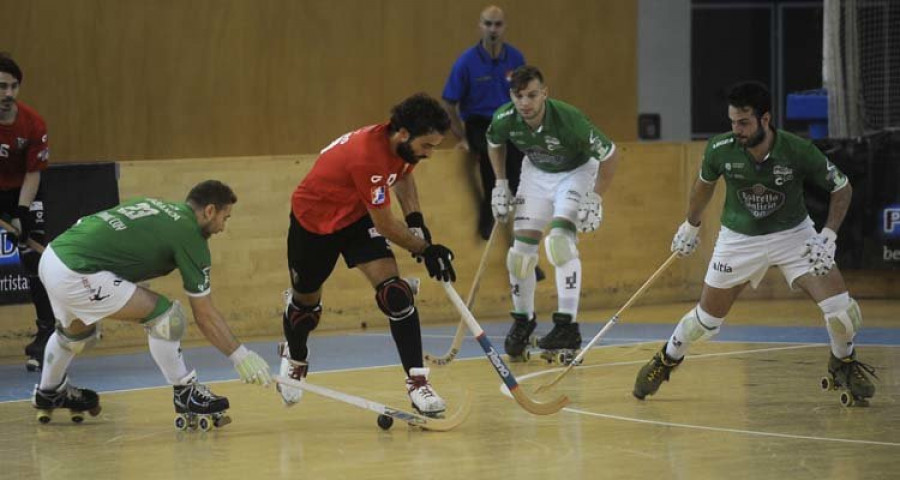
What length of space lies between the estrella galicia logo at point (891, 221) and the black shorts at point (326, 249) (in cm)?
753

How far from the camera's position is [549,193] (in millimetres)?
11609

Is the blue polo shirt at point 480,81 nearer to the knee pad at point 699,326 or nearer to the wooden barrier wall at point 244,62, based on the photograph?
the wooden barrier wall at point 244,62

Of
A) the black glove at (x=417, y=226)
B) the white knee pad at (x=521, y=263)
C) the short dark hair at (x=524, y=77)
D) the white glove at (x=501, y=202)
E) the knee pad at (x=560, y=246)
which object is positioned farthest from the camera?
the white knee pad at (x=521, y=263)

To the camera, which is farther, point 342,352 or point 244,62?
point 244,62

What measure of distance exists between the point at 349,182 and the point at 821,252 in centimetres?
262

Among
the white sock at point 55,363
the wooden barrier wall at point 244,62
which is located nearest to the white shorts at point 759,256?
the white sock at point 55,363

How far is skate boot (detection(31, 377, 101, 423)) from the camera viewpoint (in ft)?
29.9

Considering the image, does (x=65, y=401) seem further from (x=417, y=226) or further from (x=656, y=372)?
(x=656, y=372)

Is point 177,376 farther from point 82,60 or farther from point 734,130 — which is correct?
point 82,60

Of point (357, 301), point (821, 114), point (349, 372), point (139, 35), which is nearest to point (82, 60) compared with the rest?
point (139, 35)

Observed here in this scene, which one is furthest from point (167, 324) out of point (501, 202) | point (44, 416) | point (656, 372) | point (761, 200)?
point (501, 202)

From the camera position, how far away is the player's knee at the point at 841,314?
9242mm

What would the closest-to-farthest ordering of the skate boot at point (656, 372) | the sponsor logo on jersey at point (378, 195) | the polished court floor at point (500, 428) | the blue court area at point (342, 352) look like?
the polished court floor at point (500, 428) → the sponsor logo on jersey at point (378, 195) → the skate boot at point (656, 372) → the blue court area at point (342, 352)

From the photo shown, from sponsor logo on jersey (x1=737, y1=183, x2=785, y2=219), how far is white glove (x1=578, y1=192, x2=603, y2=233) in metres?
1.89
